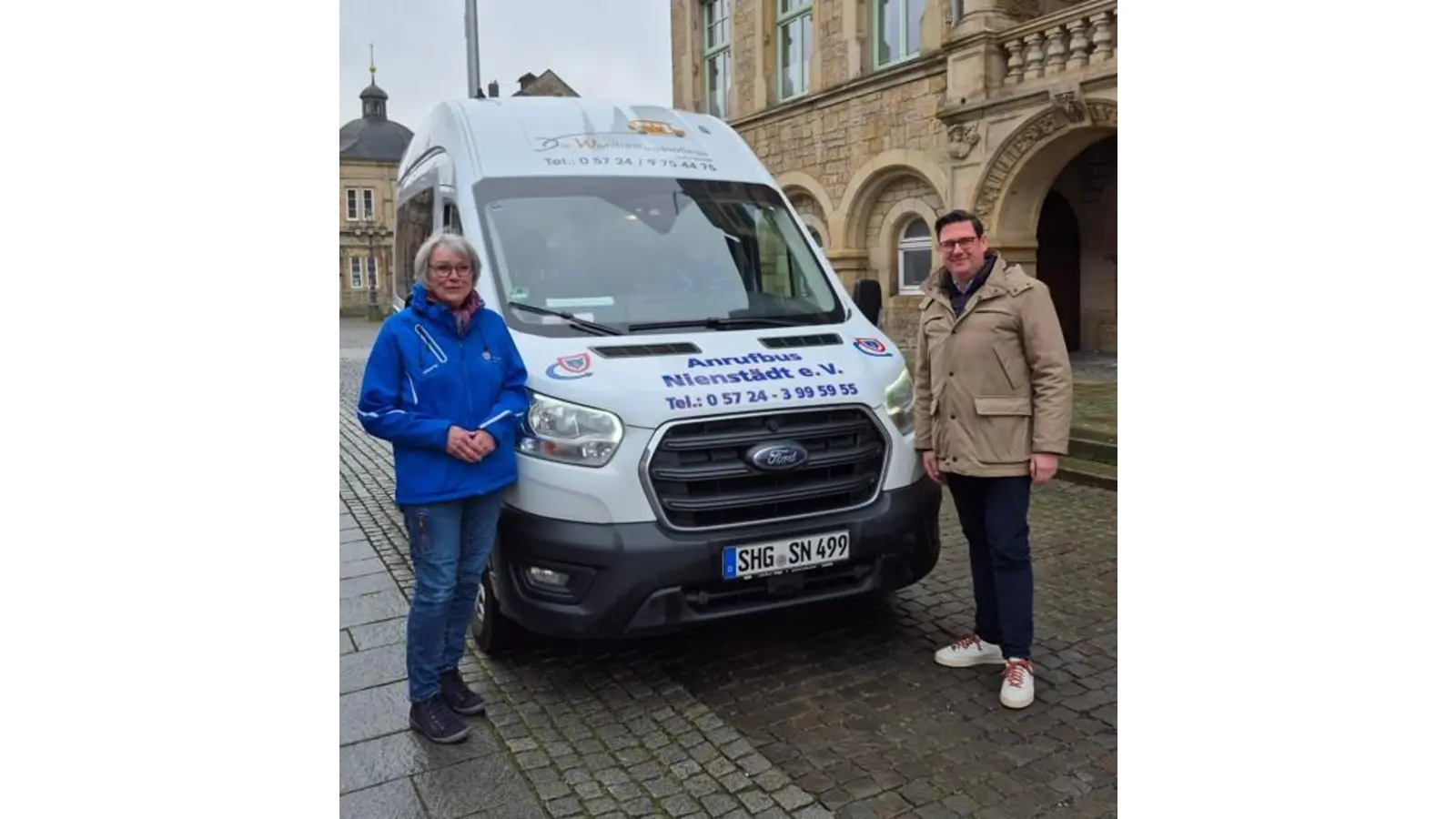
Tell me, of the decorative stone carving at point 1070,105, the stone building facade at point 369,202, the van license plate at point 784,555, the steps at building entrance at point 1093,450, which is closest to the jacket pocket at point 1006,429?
the van license plate at point 784,555

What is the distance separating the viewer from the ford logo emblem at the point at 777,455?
381 centimetres

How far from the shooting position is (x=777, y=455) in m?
3.83

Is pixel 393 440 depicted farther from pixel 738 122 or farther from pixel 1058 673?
pixel 738 122

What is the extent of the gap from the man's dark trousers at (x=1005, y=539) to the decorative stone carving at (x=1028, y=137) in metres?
8.67

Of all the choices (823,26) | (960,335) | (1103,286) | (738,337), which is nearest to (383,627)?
(738,337)

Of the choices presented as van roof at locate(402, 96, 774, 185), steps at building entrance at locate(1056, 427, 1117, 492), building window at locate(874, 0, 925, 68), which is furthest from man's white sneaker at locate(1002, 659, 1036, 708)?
building window at locate(874, 0, 925, 68)

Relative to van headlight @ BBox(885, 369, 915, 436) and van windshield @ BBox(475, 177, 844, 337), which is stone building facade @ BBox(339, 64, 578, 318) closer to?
van windshield @ BBox(475, 177, 844, 337)

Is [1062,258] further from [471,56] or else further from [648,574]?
[648,574]

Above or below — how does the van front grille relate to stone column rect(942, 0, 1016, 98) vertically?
below

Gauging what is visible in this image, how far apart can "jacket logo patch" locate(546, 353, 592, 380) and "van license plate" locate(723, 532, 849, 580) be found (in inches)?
34.2

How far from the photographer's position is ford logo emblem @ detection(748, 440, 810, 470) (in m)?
3.81

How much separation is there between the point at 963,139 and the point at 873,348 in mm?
9926

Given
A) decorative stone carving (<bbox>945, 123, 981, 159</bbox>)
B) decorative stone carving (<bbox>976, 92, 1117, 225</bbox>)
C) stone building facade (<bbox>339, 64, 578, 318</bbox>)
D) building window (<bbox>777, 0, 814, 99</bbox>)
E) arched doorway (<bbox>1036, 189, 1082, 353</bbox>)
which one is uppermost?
building window (<bbox>777, 0, 814, 99</bbox>)

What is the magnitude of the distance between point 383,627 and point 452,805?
1847 mm
